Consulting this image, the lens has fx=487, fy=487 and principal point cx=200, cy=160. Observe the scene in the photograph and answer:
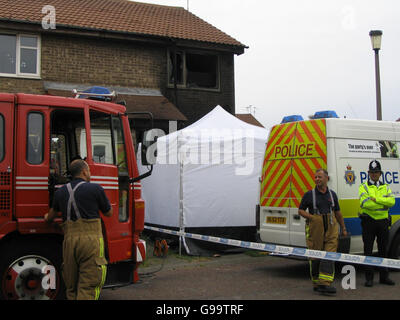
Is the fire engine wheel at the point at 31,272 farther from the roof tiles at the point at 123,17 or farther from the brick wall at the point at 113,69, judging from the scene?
the roof tiles at the point at 123,17

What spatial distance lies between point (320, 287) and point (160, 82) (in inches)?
483

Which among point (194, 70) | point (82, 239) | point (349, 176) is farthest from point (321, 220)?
point (194, 70)

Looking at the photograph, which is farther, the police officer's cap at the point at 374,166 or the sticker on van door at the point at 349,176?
the sticker on van door at the point at 349,176

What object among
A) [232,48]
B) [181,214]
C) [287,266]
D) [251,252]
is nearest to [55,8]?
[232,48]

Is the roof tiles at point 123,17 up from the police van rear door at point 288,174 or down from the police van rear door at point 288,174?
up

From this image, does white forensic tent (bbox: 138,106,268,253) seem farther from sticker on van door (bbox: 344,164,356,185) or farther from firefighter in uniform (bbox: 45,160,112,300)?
firefighter in uniform (bbox: 45,160,112,300)

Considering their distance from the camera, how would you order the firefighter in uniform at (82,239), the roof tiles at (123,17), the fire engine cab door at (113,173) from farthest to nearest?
the roof tiles at (123,17) → the fire engine cab door at (113,173) → the firefighter in uniform at (82,239)

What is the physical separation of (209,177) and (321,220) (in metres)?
4.17

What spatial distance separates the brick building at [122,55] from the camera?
52.0 ft

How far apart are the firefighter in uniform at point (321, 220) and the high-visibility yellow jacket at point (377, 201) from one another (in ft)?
1.81

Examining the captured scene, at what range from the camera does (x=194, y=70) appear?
1902cm

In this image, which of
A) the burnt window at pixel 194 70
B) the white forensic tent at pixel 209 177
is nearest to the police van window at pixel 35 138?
the white forensic tent at pixel 209 177

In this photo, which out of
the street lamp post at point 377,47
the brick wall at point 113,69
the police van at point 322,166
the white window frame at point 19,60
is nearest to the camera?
the police van at point 322,166

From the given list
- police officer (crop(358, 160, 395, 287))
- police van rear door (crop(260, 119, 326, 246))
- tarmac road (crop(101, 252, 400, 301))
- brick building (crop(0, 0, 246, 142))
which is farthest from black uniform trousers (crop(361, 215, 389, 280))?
brick building (crop(0, 0, 246, 142))
